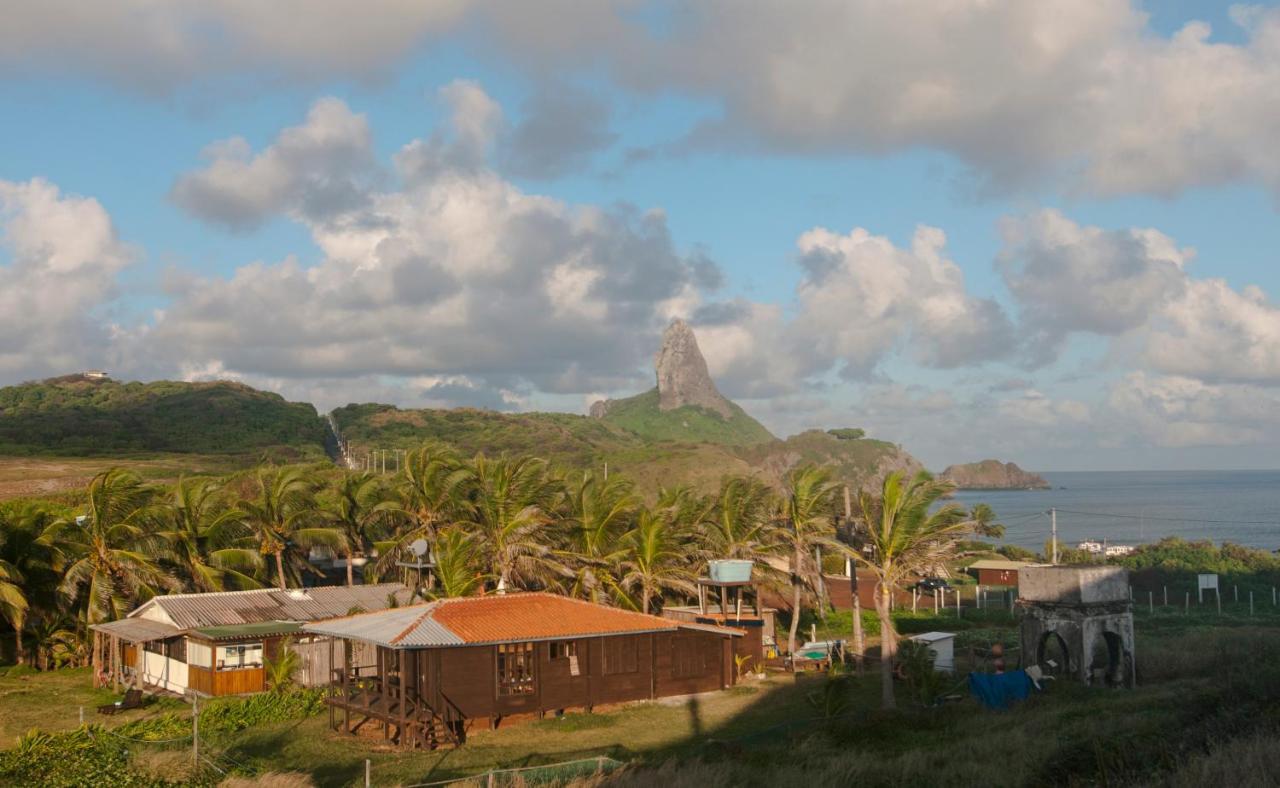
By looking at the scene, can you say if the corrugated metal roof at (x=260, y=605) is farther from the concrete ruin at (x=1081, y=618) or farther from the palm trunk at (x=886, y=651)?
the concrete ruin at (x=1081, y=618)

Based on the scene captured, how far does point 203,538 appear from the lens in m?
41.1

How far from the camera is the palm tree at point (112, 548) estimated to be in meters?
35.3

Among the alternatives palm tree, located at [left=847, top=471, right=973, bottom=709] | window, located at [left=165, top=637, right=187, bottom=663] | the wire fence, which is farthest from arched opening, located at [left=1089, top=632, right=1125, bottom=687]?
window, located at [left=165, top=637, right=187, bottom=663]

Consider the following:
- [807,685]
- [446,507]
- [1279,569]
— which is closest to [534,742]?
[807,685]

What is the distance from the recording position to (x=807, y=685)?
3203 centimetres

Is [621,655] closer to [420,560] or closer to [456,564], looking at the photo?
[456,564]

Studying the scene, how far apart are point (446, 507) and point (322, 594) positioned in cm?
737

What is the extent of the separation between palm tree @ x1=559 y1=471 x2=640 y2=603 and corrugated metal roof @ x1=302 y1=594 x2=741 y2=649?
31.1ft

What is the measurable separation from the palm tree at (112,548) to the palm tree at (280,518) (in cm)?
442

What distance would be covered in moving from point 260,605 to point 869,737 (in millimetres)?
22289

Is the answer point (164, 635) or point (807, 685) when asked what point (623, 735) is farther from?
point (164, 635)

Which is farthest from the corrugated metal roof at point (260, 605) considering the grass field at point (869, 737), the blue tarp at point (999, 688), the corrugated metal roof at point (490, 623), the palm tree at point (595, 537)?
the blue tarp at point (999, 688)

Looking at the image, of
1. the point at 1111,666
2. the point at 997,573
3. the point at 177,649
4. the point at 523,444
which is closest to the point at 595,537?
the point at 177,649

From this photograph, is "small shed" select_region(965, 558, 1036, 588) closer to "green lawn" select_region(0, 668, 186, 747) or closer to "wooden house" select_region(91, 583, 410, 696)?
"wooden house" select_region(91, 583, 410, 696)
